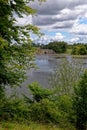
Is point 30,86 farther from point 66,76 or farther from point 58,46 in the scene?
point 58,46

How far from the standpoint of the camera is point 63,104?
681 inches

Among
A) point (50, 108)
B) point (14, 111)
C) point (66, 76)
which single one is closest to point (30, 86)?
point (50, 108)

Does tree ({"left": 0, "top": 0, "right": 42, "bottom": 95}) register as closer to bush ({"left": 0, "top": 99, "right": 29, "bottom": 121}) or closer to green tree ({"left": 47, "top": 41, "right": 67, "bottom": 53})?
bush ({"left": 0, "top": 99, "right": 29, "bottom": 121})

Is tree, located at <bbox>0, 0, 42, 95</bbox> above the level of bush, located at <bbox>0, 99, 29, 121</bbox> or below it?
above

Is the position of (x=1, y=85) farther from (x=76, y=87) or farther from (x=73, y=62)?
(x=73, y=62)

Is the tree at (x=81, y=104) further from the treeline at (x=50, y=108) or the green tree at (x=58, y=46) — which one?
the green tree at (x=58, y=46)

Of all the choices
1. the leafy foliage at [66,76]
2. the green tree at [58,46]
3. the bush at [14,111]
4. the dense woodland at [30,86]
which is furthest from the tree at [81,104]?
the green tree at [58,46]

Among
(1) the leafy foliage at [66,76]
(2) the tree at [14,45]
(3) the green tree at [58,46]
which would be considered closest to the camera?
(2) the tree at [14,45]

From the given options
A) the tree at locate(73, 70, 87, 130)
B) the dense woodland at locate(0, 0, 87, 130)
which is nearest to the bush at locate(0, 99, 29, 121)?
the dense woodland at locate(0, 0, 87, 130)

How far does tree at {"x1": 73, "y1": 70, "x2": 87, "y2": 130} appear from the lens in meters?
15.3

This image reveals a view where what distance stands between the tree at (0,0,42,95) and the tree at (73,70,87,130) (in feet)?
9.30

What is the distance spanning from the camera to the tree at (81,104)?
1532cm

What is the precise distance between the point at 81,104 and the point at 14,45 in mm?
4305

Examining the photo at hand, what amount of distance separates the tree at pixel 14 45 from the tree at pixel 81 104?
9.30 feet
